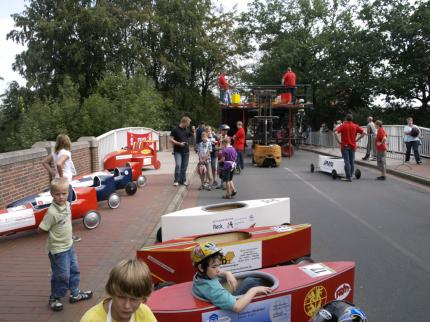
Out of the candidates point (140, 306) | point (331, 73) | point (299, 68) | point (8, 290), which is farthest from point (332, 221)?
point (299, 68)

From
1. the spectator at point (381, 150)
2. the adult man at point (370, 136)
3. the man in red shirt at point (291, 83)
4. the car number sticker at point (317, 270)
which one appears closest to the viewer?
the car number sticker at point (317, 270)

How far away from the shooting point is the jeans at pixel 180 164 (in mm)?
12617

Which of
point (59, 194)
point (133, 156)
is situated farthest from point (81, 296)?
point (133, 156)

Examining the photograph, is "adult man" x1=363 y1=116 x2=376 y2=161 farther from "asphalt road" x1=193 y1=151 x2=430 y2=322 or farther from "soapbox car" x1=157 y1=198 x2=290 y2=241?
"soapbox car" x1=157 y1=198 x2=290 y2=241

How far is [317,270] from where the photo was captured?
13.9ft

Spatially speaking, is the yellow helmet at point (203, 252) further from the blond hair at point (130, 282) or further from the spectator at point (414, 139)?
the spectator at point (414, 139)

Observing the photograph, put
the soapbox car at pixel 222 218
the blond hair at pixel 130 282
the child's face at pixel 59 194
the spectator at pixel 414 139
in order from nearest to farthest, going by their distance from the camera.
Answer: the blond hair at pixel 130 282, the child's face at pixel 59 194, the soapbox car at pixel 222 218, the spectator at pixel 414 139

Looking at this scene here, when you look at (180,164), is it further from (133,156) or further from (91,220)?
(91,220)

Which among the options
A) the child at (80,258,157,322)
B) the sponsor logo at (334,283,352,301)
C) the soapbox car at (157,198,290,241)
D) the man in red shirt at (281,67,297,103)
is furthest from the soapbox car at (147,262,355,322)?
the man in red shirt at (281,67,297,103)

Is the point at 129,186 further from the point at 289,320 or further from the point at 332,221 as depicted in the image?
the point at 289,320

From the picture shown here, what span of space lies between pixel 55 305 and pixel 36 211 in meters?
3.21

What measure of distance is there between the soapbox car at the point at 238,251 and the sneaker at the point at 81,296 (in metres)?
0.66

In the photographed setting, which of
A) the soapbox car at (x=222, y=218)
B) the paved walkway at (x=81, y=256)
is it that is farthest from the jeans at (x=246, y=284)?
the soapbox car at (x=222, y=218)

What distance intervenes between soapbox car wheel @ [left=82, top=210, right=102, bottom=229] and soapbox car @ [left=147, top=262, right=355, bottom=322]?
4257mm
